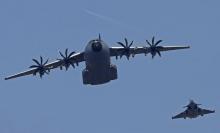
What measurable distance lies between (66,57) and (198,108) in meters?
25.7

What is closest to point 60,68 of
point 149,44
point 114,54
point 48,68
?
point 48,68

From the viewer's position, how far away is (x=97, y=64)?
81688 millimetres

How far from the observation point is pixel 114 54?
308ft

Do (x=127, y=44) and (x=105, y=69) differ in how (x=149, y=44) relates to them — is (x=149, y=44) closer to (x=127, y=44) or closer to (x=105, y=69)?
(x=127, y=44)

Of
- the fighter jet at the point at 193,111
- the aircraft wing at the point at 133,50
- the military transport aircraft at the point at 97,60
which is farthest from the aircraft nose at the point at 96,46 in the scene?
the fighter jet at the point at 193,111

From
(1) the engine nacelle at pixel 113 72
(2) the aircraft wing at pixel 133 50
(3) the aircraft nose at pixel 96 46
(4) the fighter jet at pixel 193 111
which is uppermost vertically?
(3) the aircraft nose at pixel 96 46

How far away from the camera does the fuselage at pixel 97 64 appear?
81688 mm

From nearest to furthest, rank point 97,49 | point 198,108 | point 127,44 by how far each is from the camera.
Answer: point 97,49 → point 127,44 → point 198,108

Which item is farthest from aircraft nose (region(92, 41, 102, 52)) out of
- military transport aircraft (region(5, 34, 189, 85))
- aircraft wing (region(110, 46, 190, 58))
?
aircraft wing (region(110, 46, 190, 58))

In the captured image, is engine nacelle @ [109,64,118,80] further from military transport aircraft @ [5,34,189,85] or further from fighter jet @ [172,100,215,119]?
fighter jet @ [172,100,215,119]

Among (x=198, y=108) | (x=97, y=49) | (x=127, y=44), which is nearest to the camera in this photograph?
(x=97, y=49)

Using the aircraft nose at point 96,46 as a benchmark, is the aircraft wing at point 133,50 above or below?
below

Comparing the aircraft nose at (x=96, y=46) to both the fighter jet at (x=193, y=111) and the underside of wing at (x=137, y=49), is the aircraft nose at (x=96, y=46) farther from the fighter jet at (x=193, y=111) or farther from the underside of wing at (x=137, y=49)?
the fighter jet at (x=193, y=111)

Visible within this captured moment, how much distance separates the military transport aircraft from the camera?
8194 cm
